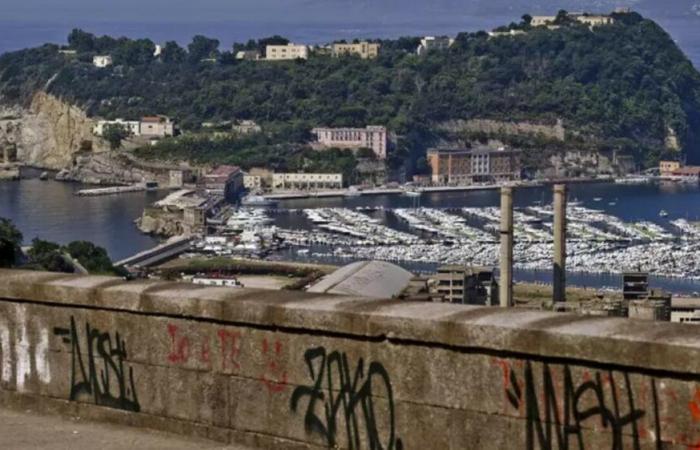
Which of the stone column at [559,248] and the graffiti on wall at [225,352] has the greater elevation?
the graffiti on wall at [225,352]

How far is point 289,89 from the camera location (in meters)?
97.7

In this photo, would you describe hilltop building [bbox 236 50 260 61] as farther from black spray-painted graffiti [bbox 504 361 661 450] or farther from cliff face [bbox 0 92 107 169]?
black spray-painted graffiti [bbox 504 361 661 450]

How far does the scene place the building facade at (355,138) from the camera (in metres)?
88.2

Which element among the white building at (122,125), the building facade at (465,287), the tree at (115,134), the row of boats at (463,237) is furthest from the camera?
the white building at (122,125)

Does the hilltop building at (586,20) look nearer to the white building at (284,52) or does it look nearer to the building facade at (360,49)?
the building facade at (360,49)

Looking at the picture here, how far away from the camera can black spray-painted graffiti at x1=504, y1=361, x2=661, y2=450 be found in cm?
397

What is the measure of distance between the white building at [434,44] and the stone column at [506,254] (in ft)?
264

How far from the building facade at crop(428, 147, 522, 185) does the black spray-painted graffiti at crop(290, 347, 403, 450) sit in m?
82.8

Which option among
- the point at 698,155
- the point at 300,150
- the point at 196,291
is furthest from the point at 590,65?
the point at 196,291

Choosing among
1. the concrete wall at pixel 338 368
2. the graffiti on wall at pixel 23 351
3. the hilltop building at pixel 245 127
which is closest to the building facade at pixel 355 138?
the hilltop building at pixel 245 127

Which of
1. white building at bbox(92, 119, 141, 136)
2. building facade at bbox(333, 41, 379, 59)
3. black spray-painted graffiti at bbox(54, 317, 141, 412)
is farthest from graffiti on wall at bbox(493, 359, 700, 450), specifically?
building facade at bbox(333, 41, 379, 59)

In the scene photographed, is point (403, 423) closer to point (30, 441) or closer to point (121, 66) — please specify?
point (30, 441)

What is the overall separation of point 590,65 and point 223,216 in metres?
44.2

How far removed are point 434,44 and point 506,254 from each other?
281 feet
